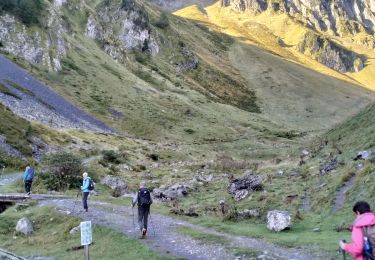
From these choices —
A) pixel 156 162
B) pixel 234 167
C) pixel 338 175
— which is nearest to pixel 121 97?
pixel 156 162

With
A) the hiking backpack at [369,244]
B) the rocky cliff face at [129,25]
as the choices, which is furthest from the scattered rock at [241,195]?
the rocky cliff face at [129,25]

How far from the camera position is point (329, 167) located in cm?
3266

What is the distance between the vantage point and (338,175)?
95.9 feet

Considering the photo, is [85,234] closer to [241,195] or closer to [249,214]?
[249,214]

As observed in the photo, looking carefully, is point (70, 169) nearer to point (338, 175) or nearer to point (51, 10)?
point (338, 175)

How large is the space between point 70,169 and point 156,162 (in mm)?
27009

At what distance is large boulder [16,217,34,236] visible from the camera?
26.4 metres

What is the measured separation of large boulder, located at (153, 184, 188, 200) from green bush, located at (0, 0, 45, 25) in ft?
305

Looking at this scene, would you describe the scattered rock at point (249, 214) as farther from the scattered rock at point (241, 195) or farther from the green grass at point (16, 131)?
the green grass at point (16, 131)

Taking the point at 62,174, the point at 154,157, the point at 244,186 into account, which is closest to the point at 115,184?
the point at 62,174

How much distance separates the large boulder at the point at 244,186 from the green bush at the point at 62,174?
1362cm

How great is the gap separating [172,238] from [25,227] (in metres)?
9.64

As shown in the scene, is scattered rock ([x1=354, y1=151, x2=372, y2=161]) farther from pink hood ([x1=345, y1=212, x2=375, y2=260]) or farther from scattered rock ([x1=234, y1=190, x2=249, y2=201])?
pink hood ([x1=345, y1=212, x2=375, y2=260])

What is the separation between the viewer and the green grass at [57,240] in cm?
2069
